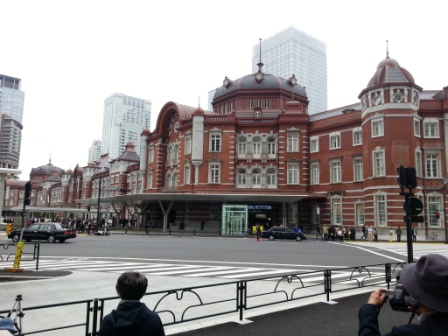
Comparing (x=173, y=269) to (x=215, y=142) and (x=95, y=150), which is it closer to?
(x=215, y=142)

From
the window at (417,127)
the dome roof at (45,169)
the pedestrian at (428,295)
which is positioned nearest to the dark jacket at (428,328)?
the pedestrian at (428,295)

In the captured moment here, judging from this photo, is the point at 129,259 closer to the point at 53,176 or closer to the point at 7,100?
the point at 53,176

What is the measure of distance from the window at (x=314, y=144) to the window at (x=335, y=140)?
5.88 ft

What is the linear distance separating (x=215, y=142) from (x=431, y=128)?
22.5 m

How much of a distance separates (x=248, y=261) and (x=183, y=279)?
5.60 metres

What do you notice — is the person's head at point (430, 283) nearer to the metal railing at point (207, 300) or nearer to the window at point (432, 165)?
the metal railing at point (207, 300)

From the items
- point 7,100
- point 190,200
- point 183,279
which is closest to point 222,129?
point 190,200

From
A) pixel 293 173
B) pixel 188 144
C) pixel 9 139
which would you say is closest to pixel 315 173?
pixel 293 173

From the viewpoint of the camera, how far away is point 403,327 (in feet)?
7.39

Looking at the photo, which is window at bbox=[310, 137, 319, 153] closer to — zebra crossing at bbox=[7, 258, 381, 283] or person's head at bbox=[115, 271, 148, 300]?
zebra crossing at bbox=[7, 258, 381, 283]

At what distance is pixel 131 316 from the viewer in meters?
3.06

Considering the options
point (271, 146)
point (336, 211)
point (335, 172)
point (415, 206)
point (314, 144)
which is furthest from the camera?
point (271, 146)

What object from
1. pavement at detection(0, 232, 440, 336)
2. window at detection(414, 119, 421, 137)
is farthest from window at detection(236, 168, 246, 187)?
pavement at detection(0, 232, 440, 336)

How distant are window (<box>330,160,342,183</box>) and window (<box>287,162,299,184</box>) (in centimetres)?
384
